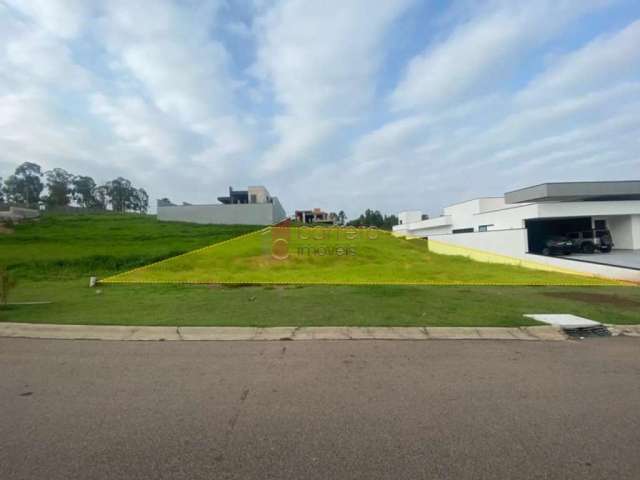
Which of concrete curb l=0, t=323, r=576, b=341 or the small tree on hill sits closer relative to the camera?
concrete curb l=0, t=323, r=576, b=341

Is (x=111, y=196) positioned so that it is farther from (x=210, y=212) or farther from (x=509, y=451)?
(x=509, y=451)

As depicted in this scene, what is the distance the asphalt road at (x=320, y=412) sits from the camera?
7.93 ft

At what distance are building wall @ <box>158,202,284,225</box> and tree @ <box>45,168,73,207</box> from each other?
37.7 meters

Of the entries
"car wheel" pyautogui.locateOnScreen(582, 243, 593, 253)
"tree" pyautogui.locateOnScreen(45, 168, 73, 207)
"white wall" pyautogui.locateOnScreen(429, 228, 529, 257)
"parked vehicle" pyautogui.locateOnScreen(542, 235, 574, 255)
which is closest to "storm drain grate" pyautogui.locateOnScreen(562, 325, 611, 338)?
"white wall" pyautogui.locateOnScreen(429, 228, 529, 257)

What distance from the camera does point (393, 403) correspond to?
3309mm

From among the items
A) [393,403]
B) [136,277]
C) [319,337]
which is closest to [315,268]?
[136,277]

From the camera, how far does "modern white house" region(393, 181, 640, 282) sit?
75.9 ft

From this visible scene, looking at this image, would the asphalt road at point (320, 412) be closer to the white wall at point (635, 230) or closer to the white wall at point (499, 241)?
the white wall at point (499, 241)

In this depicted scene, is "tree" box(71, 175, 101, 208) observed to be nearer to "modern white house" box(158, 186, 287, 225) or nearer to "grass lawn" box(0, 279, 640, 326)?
"modern white house" box(158, 186, 287, 225)

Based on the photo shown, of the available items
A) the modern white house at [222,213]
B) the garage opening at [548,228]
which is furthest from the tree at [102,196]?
the garage opening at [548,228]

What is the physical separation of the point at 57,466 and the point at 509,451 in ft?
11.2

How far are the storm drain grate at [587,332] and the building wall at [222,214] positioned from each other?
48.5 meters

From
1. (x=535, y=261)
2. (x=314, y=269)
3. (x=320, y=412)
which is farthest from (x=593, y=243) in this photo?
(x=320, y=412)

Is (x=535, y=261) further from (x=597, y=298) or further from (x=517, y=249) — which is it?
(x=597, y=298)
